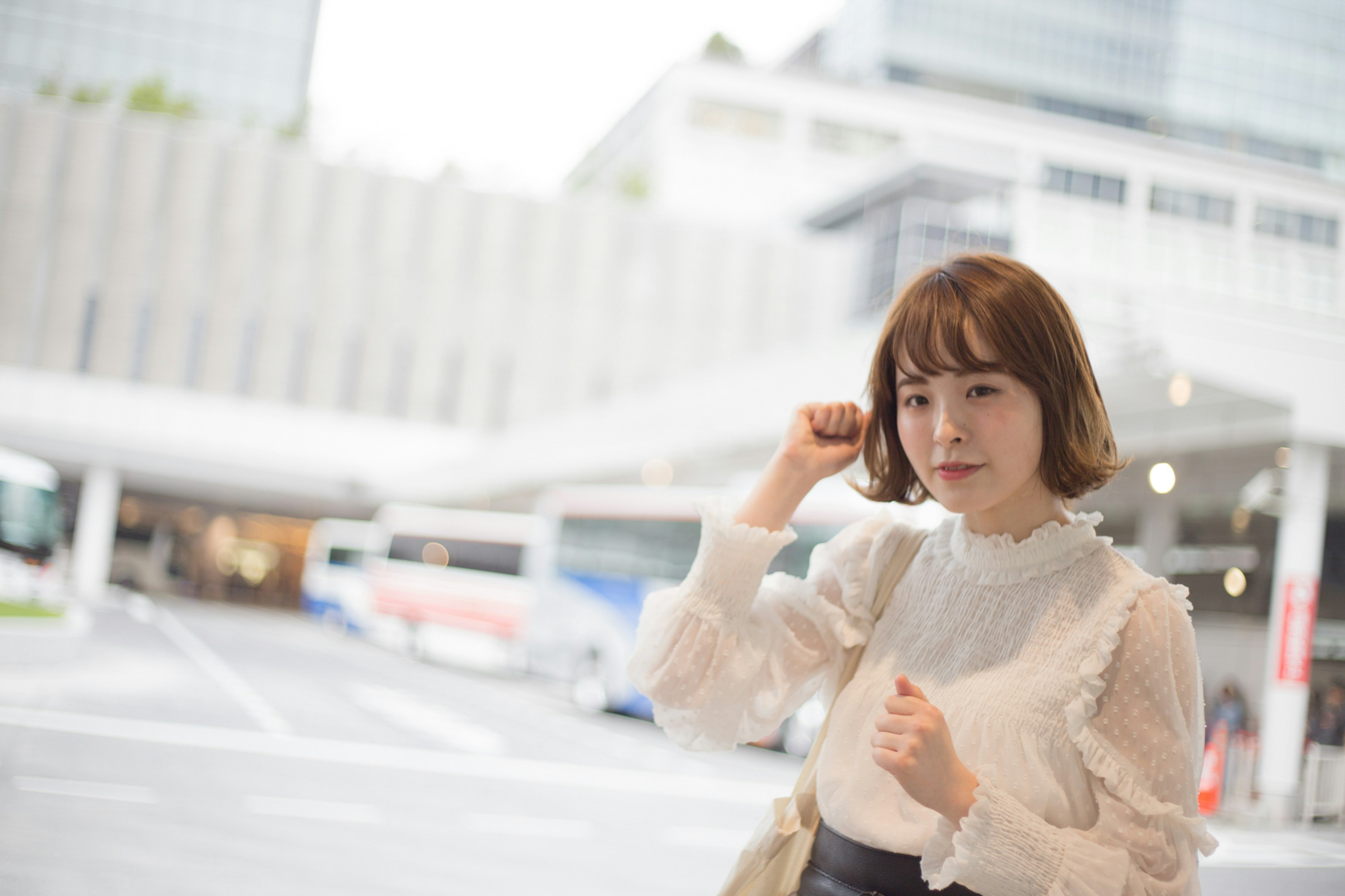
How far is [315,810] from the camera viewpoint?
304 cm

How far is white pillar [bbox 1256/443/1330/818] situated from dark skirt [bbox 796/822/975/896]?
2.11 meters

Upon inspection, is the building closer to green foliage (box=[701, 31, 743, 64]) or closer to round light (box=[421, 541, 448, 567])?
green foliage (box=[701, 31, 743, 64])

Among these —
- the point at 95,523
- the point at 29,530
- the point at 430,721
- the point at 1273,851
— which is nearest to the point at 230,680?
the point at 430,721

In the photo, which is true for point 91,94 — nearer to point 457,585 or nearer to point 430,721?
point 430,721

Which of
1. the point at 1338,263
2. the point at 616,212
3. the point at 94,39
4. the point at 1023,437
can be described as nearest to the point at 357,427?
the point at 616,212

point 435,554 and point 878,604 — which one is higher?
point 878,604

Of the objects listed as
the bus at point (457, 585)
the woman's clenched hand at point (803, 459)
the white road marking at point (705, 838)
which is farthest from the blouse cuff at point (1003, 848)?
the bus at point (457, 585)

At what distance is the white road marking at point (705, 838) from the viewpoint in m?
3.50

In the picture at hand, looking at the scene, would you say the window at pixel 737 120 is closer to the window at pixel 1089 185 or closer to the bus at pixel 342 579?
the window at pixel 1089 185

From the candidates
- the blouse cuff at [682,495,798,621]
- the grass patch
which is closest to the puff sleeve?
the blouse cuff at [682,495,798,621]

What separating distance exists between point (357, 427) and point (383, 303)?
9470 millimetres

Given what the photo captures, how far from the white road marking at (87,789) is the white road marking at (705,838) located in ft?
5.54

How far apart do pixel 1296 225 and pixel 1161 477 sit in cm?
92

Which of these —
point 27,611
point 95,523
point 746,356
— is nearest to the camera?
point 27,611
